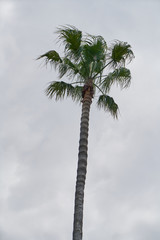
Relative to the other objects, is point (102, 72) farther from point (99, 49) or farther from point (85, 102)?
point (85, 102)

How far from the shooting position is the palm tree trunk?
10.8 meters

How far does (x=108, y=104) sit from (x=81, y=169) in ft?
13.1

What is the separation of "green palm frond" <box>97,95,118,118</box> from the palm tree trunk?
1239mm

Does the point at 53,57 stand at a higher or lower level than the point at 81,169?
higher

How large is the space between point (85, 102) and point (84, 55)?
7.71ft

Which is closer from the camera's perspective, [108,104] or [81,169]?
[81,169]

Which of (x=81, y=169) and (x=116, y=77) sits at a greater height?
(x=116, y=77)

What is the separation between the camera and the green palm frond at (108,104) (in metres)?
14.8

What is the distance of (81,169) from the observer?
11891mm

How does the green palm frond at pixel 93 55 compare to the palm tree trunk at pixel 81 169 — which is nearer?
the palm tree trunk at pixel 81 169

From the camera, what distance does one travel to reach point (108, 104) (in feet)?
48.6

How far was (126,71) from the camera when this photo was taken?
15.0m

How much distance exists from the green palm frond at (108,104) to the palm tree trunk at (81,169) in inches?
48.8

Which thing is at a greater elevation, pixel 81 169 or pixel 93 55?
pixel 93 55
